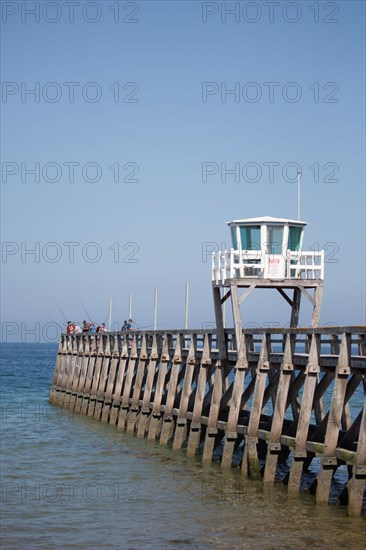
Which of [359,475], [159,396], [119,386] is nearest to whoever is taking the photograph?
[359,475]

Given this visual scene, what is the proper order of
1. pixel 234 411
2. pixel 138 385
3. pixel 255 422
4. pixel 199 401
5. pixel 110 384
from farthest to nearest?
1. pixel 110 384
2. pixel 138 385
3. pixel 199 401
4. pixel 234 411
5. pixel 255 422

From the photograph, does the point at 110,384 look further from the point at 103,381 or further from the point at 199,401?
the point at 199,401

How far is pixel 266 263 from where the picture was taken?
2441 cm

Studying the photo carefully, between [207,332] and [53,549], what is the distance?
33.9ft

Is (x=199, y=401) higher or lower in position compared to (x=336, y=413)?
lower

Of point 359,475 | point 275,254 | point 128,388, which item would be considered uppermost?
point 275,254

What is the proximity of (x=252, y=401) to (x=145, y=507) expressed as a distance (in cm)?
567

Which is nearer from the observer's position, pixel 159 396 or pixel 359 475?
pixel 359 475

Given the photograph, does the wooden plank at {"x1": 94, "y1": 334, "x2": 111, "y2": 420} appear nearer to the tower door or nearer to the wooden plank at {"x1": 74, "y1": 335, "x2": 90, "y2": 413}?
the wooden plank at {"x1": 74, "y1": 335, "x2": 90, "y2": 413}

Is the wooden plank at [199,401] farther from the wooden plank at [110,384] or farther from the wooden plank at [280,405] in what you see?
the wooden plank at [110,384]

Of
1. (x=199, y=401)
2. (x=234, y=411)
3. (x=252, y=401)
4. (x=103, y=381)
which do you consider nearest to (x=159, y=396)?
(x=199, y=401)

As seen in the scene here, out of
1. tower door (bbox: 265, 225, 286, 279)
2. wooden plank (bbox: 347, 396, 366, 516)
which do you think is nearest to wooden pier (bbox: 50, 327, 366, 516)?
wooden plank (bbox: 347, 396, 366, 516)

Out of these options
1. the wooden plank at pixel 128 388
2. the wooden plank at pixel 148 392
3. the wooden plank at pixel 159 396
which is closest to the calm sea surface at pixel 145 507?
the wooden plank at pixel 159 396

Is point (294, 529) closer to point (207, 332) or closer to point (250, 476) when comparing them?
point (250, 476)
